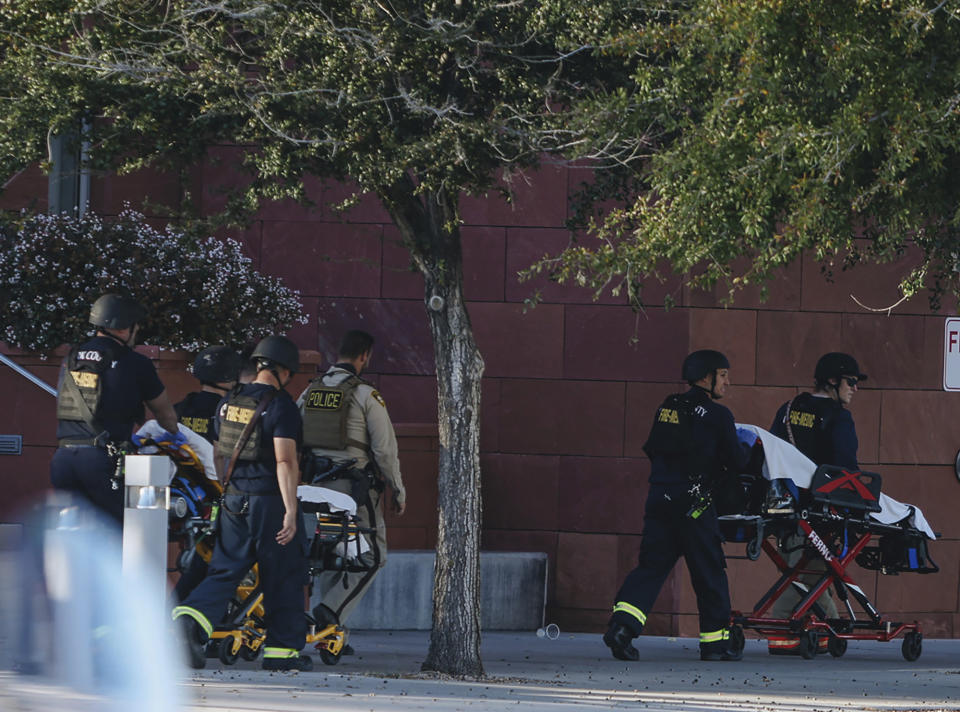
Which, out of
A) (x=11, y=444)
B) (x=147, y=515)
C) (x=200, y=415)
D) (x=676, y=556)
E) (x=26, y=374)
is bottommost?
(x=676, y=556)

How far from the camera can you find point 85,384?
329 inches

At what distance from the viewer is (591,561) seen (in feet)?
40.7

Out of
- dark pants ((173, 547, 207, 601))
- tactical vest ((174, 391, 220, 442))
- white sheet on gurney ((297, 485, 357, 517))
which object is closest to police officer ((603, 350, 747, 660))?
white sheet on gurney ((297, 485, 357, 517))

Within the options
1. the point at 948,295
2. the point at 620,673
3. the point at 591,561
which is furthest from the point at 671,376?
the point at 620,673

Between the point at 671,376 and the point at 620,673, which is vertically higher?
the point at 671,376

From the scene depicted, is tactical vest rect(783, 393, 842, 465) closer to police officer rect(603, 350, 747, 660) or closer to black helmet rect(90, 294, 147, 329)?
police officer rect(603, 350, 747, 660)

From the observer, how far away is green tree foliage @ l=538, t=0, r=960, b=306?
682 centimetres

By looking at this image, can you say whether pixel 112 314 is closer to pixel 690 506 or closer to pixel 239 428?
pixel 239 428

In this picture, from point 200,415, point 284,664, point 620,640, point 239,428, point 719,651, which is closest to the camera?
point 239,428

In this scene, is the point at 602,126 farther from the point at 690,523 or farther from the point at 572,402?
the point at 572,402

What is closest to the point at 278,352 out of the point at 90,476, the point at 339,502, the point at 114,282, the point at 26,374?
the point at 339,502

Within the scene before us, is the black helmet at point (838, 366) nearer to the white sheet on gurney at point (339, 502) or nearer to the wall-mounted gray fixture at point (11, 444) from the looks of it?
the white sheet on gurney at point (339, 502)

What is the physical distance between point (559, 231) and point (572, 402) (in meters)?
1.48

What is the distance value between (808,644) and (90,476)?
542 centimetres
